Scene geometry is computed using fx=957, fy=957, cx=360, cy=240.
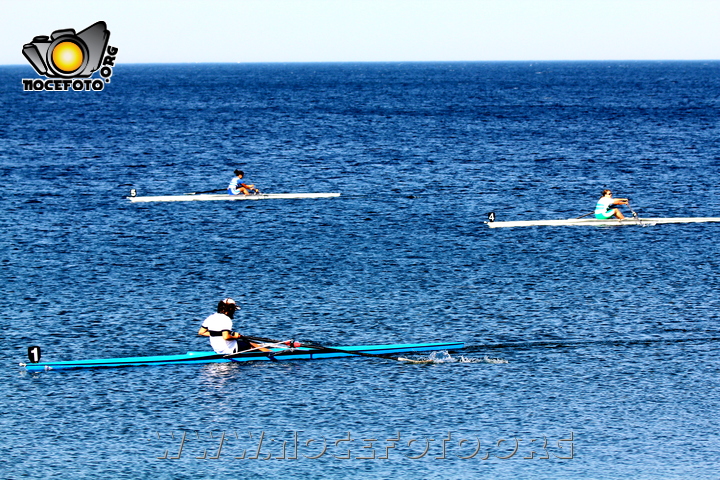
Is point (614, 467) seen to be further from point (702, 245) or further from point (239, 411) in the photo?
point (702, 245)

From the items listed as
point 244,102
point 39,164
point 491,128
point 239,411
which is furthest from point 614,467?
point 244,102

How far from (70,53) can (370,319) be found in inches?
1087

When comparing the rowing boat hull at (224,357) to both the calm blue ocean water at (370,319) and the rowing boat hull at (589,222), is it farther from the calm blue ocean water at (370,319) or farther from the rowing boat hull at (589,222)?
the rowing boat hull at (589,222)

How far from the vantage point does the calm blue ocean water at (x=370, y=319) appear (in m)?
19.6

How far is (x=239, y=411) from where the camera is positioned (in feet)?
70.4

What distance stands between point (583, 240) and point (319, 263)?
40.0 feet

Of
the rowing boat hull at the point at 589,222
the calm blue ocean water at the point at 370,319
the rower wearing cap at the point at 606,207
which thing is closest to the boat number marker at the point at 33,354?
the calm blue ocean water at the point at 370,319

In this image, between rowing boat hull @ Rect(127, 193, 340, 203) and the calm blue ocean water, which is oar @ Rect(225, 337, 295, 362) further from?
rowing boat hull @ Rect(127, 193, 340, 203)

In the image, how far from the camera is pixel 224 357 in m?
24.3

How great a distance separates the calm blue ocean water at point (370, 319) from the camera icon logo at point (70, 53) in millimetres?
7170

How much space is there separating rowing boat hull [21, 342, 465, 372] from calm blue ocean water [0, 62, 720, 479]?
0.32 meters

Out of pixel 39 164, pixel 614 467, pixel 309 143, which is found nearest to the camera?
pixel 614 467

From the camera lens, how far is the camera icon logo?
47344 mm

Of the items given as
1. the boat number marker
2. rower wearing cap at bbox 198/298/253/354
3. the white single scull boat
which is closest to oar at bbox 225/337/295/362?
the white single scull boat
